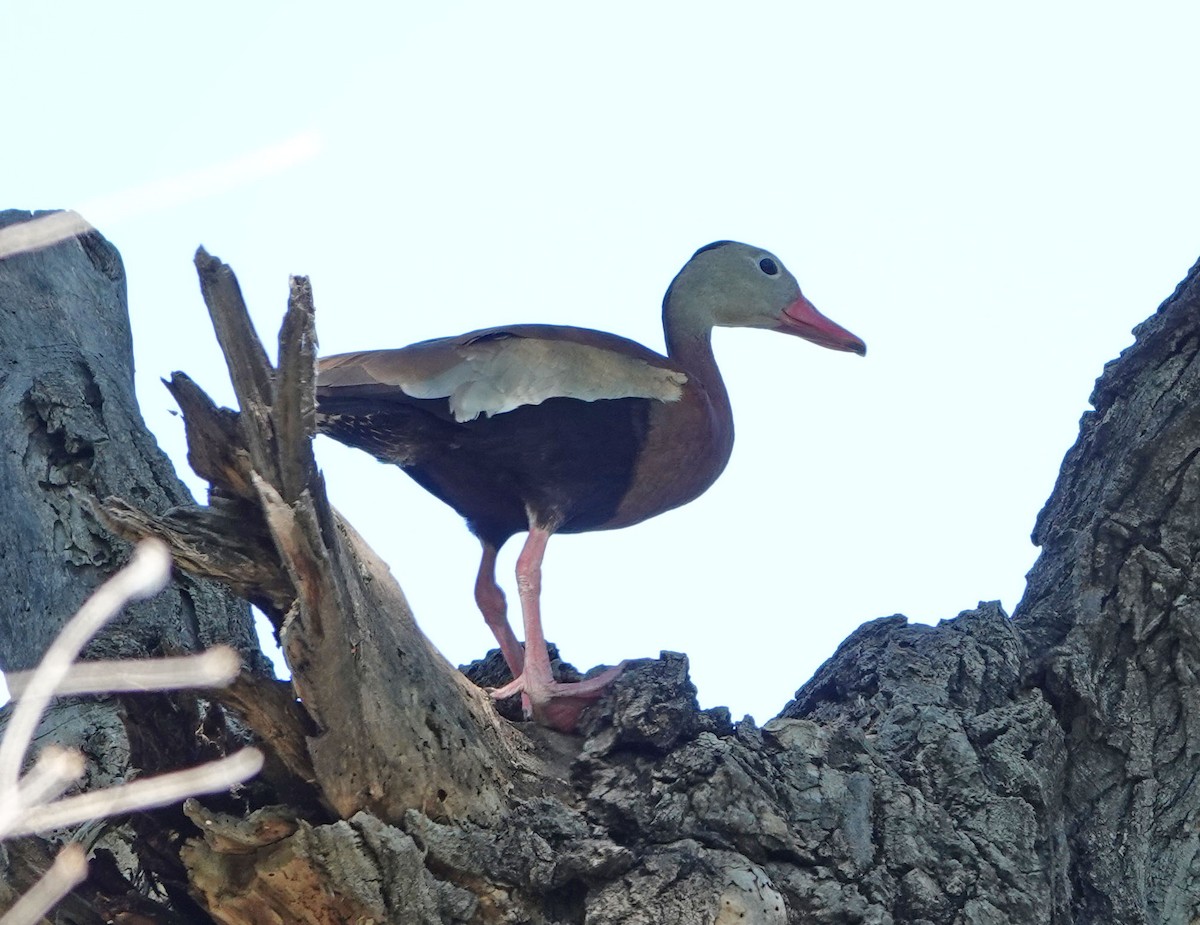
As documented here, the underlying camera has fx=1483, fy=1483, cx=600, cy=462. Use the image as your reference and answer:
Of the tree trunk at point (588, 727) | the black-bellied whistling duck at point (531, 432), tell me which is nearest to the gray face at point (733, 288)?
the black-bellied whistling duck at point (531, 432)

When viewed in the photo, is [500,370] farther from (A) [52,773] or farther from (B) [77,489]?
Result: (A) [52,773]

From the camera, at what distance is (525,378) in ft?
14.1

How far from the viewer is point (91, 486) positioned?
3.79 m

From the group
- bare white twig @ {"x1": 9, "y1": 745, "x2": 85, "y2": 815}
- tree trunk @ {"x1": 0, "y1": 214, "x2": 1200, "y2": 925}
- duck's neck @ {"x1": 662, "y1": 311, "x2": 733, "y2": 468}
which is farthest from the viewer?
duck's neck @ {"x1": 662, "y1": 311, "x2": 733, "y2": 468}

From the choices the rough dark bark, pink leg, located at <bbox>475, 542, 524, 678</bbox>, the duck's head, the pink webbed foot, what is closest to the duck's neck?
the duck's head

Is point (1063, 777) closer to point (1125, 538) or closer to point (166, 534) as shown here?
point (1125, 538)

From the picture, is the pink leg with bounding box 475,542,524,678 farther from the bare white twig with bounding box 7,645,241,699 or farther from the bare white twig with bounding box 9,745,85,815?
the bare white twig with bounding box 7,645,241,699

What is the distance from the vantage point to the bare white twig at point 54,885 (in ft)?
9.25

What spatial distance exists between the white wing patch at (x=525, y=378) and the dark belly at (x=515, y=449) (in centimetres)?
5

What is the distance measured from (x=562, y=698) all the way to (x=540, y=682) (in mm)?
116

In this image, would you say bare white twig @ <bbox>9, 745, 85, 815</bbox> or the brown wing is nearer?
bare white twig @ <bbox>9, 745, 85, 815</bbox>

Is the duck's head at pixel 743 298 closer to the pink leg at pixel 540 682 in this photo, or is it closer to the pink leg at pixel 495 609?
the pink leg at pixel 495 609

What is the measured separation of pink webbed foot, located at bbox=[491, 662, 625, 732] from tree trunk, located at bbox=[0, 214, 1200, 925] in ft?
0.23

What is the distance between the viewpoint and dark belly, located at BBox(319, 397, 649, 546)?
429 centimetres
